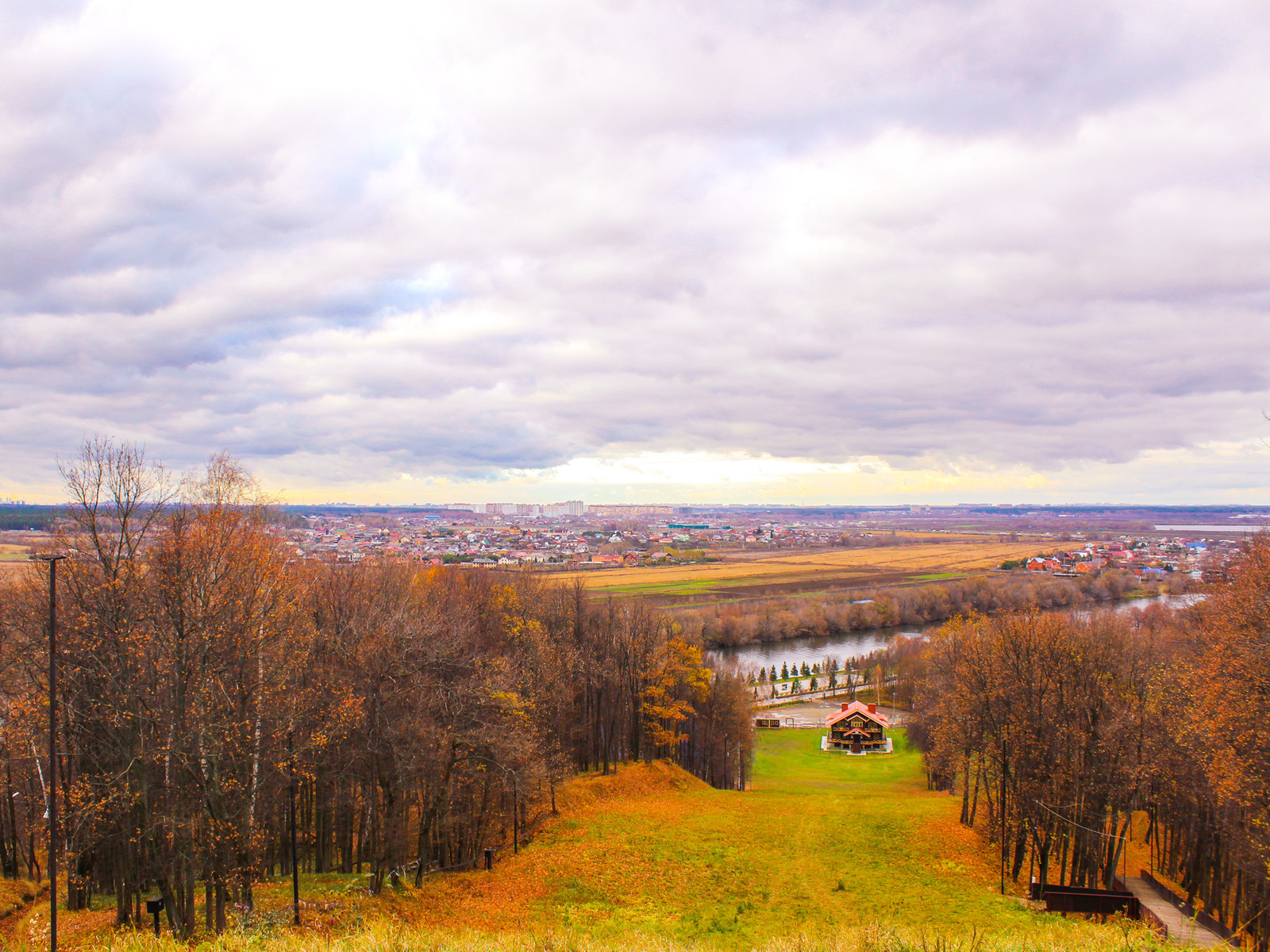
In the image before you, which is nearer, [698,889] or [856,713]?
[698,889]

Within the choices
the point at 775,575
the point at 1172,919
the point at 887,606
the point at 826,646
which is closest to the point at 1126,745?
the point at 1172,919

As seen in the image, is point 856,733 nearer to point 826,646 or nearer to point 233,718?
point 826,646

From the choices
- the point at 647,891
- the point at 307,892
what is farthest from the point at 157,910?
the point at 647,891

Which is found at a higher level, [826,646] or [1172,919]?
[1172,919]

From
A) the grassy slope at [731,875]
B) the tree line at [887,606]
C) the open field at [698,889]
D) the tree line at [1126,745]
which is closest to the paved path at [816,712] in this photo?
the tree line at [887,606]

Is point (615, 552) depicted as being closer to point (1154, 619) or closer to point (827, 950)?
point (1154, 619)

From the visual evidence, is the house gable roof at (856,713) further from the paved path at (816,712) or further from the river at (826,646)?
the river at (826,646)

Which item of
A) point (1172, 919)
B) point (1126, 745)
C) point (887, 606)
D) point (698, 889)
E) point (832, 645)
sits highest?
point (1126, 745)
